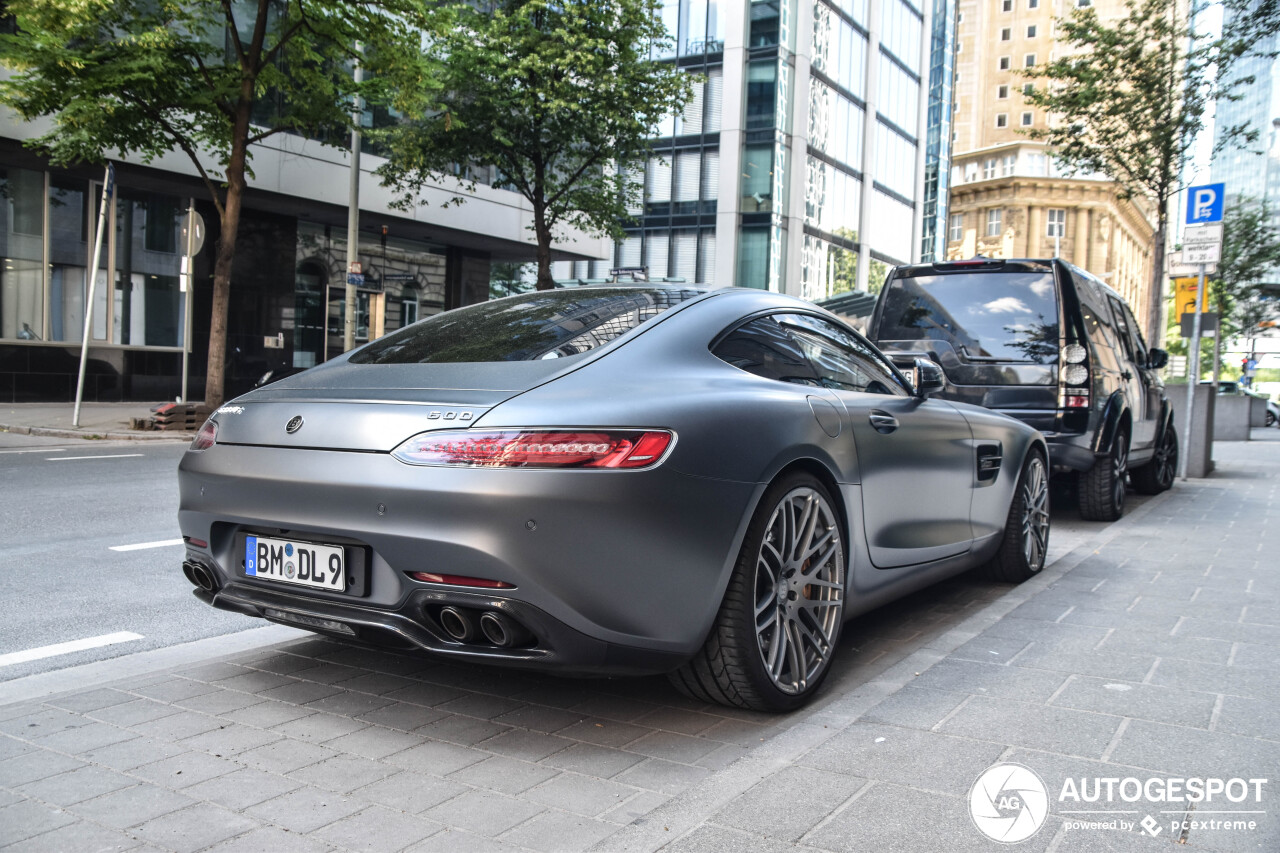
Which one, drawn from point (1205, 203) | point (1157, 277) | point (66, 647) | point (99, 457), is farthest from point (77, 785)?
point (1157, 277)

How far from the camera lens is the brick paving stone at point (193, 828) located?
2307 mm

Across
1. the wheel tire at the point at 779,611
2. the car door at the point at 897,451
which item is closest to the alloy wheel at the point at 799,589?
the wheel tire at the point at 779,611

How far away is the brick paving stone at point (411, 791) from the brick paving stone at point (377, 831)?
0.05m

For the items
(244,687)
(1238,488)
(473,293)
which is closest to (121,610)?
(244,687)

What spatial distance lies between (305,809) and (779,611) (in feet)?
5.04

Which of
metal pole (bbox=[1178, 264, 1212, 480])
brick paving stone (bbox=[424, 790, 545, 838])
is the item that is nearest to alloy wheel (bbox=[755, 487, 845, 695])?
brick paving stone (bbox=[424, 790, 545, 838])

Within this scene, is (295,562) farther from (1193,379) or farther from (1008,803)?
(1193,379)

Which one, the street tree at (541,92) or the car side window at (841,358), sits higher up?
the street tree at (541,92)

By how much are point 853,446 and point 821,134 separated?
124ft

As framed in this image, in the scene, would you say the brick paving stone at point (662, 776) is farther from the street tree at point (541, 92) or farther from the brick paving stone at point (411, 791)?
the street tree at point (541, 92)

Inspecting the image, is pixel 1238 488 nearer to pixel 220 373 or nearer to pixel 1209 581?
pixel 1209 581

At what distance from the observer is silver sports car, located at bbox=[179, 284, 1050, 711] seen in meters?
2.74

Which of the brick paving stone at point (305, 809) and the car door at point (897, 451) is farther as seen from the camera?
the car door at point (897, 451)

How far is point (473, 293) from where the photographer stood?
2981cm
